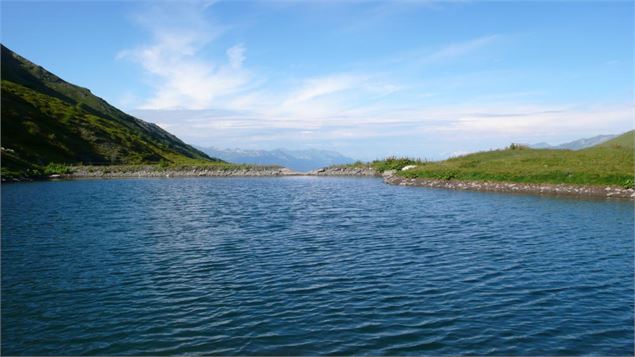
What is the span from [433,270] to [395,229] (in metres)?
12.8

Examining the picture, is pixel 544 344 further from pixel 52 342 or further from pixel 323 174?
pixel 323 174

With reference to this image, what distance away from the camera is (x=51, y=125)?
17438 cm

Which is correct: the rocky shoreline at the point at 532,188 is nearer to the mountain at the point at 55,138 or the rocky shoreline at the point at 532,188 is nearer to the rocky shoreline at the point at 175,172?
the rocky shoreline at the point at 175,172

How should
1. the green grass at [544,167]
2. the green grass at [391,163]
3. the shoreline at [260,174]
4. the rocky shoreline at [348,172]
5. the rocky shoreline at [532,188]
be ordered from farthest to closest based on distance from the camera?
the rocky shoreline at [348,172], the green grass at [391,163], the shoreline at [260,174], the green grass at [544,167], the rocky shoreline at [532,188]

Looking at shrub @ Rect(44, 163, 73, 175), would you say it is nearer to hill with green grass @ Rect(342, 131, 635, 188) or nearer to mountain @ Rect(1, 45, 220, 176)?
mountain @ Rect(1, 45, 220, 176)

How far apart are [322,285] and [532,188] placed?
5363 cm

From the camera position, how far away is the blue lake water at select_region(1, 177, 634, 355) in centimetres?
1600

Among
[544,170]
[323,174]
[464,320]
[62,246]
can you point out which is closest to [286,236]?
[62,246]

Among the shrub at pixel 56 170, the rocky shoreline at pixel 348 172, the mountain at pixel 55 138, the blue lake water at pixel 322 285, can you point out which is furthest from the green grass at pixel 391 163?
the mountain at pixel 55 138

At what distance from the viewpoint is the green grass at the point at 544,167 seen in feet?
205

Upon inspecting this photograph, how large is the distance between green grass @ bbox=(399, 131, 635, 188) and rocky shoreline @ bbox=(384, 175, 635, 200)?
138 cm

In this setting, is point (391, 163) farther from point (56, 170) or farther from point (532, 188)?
point (56, 170)

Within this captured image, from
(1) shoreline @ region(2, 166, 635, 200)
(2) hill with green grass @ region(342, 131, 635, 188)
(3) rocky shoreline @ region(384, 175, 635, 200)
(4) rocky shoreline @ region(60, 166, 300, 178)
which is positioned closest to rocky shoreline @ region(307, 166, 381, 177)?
(1) shoreline @ region(2, 166, 635, 200)

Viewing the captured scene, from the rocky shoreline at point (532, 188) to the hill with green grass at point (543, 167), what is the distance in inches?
53.5
